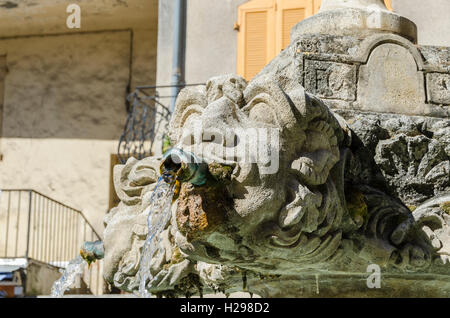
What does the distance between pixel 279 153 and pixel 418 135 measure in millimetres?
890

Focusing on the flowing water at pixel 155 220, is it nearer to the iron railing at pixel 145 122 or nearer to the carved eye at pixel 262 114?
the carved eye at pixel 262 114

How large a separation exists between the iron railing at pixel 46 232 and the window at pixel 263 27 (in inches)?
159

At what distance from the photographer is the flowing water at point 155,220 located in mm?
3378

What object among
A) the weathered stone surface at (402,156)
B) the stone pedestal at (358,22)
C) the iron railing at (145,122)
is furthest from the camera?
the iron railing at (145,122)

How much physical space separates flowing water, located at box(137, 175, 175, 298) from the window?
26.3ft

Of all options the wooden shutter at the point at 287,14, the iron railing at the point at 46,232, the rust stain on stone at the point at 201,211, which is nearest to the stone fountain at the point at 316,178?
the rust stain on stone at the point at 201,211

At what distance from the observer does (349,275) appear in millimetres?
3787

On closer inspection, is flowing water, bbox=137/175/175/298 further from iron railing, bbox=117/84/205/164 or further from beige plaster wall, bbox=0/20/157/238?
beige plaster wall, bbox=0/20/157/238

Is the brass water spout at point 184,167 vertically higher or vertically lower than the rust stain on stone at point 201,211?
higher

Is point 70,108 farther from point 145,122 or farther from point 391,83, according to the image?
point 391,83

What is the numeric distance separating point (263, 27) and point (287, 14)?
385 millimetres
